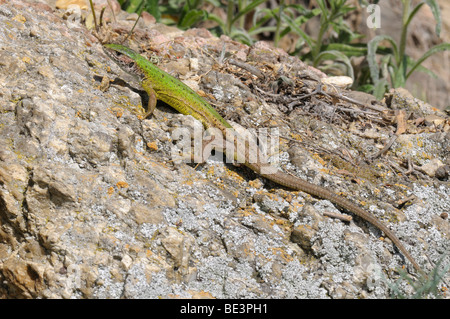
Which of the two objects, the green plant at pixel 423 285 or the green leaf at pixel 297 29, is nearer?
the green plant at pixel 423 285

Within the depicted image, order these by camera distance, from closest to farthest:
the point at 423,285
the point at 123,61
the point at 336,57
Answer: the point at 423,285, the point at 123,61, the point at 336,57

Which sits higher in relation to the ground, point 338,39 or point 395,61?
point 338,39

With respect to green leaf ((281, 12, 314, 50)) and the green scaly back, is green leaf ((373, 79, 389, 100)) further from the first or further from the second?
the green scaly back

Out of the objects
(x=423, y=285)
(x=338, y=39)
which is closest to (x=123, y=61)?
(x=423, y=285)

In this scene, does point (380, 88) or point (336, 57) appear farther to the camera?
point (336, 57)

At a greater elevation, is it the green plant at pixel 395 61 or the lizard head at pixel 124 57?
the green plant at pixel 395 61

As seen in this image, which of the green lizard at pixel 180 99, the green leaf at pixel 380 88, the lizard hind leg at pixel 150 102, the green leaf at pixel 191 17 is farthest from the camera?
the green leaf at pixel 191 17

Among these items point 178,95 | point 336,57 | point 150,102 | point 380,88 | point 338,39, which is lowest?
point 150,102

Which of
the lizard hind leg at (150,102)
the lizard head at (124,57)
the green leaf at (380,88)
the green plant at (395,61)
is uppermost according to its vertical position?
the green plant at (395,61)

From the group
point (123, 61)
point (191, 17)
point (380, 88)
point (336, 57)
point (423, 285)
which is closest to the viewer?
point (423, 285)

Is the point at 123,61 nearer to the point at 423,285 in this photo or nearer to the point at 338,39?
the point at 423,285

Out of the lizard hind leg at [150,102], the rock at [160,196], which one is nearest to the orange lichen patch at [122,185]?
the rock at [160,196]

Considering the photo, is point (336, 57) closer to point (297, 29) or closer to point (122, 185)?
point (297, 29)

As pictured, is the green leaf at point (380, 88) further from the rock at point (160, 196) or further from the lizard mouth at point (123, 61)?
the lizard mouth at point (123, 61)
